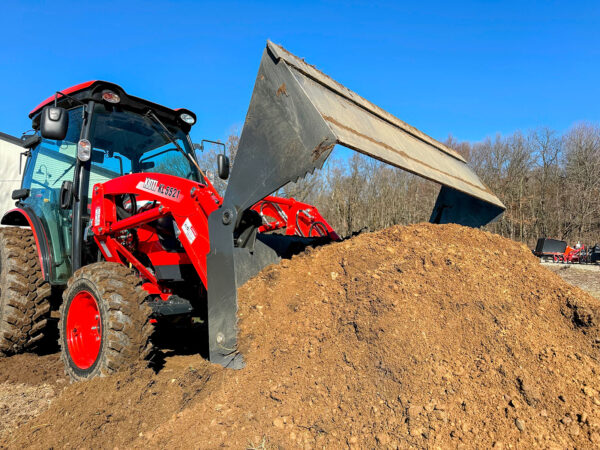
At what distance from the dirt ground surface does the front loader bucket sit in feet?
0.57

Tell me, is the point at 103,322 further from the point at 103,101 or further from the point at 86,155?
the point at 103,101

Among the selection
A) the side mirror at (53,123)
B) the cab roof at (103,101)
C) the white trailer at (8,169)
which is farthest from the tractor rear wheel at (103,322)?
the white trailer at (8,169)

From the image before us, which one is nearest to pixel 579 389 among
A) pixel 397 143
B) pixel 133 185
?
pixel 397 143

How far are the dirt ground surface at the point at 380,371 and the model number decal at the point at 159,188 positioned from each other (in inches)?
39.8

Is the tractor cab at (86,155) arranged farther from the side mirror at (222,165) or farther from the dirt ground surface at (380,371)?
the dirt ground surface at (380,371)

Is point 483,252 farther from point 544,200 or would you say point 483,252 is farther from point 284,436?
point 544,200

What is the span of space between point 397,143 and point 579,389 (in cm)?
211

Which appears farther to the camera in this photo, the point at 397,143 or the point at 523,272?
the point at 397,143

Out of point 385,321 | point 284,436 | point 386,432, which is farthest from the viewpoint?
point 385,321

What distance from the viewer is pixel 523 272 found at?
3.09m

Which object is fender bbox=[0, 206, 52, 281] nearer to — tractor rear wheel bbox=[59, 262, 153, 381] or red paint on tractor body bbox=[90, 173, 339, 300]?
red paint on tractor body bbox=[90, 173, 339, 300]

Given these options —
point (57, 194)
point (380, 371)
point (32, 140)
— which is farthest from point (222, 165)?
point (380, 371)

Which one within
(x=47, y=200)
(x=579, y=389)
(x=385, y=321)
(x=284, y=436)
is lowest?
(x=284, y=436)

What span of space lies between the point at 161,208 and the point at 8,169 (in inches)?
686
